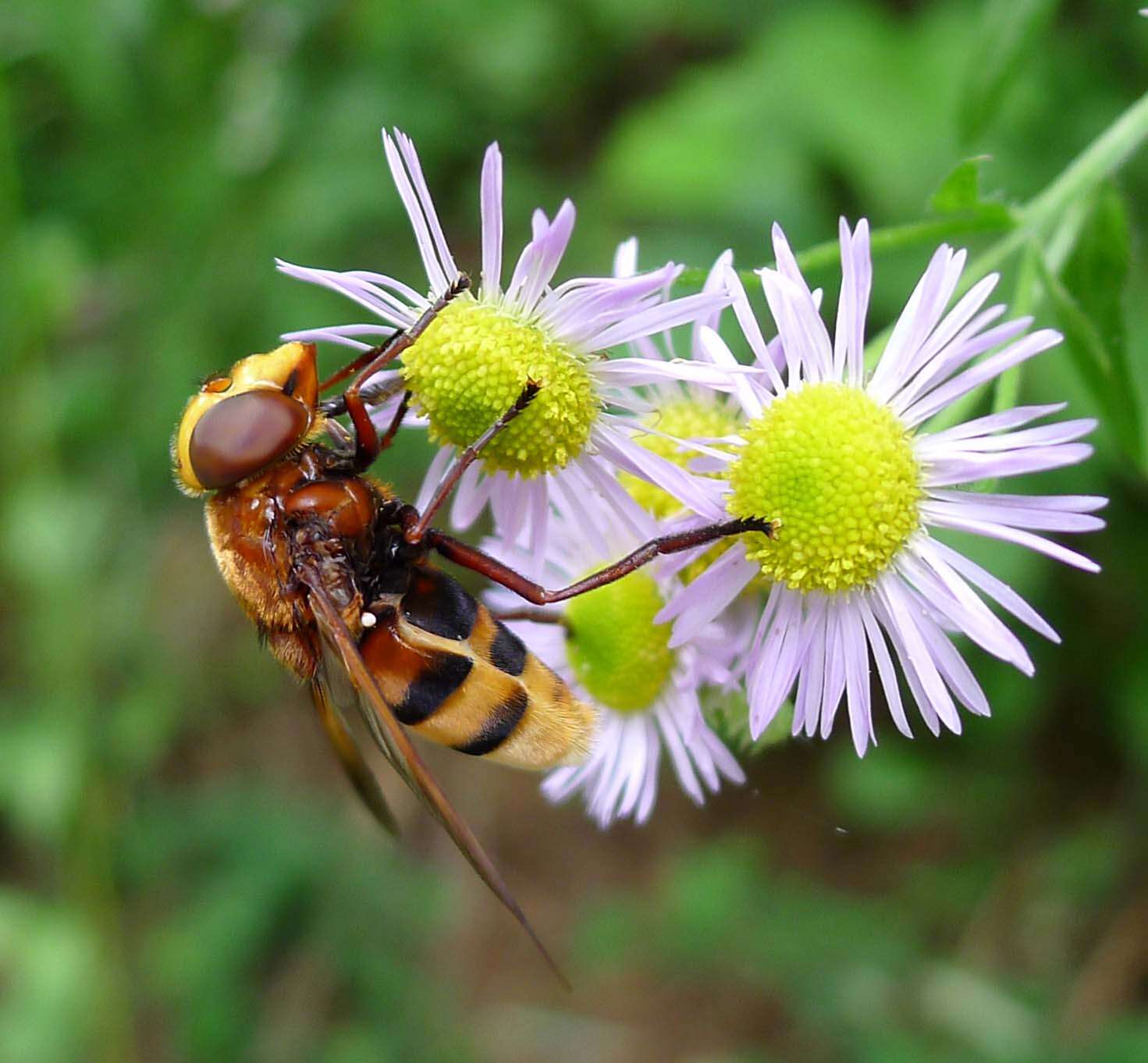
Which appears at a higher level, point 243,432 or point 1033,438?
point 243,432

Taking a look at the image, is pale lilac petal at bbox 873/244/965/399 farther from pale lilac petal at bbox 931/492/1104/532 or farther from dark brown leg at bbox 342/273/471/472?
dark brown leg at bbox 342/273/471/472

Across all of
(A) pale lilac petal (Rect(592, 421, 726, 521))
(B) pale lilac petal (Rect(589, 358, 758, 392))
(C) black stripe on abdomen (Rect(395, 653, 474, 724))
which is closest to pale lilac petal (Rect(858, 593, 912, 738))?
(A) pale lilac petal (Rect(592, 421, 726, 521))

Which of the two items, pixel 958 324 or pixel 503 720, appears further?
pixel 503 720

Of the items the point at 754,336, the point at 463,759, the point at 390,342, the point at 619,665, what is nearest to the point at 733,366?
the point at 754,336

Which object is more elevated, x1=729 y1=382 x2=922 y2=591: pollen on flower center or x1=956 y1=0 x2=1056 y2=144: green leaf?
x1=956 y1=0 x2=1056 y2=144: green leaf

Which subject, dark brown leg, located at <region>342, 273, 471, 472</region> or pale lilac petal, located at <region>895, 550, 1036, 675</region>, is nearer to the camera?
Result: pale lilac petal, located at <region>895, 550, 1036, 675</region>

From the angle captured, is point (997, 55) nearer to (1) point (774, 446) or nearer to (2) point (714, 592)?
(1) point (774, 446)

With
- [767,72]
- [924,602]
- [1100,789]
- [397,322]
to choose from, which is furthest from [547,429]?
[1100,789]
